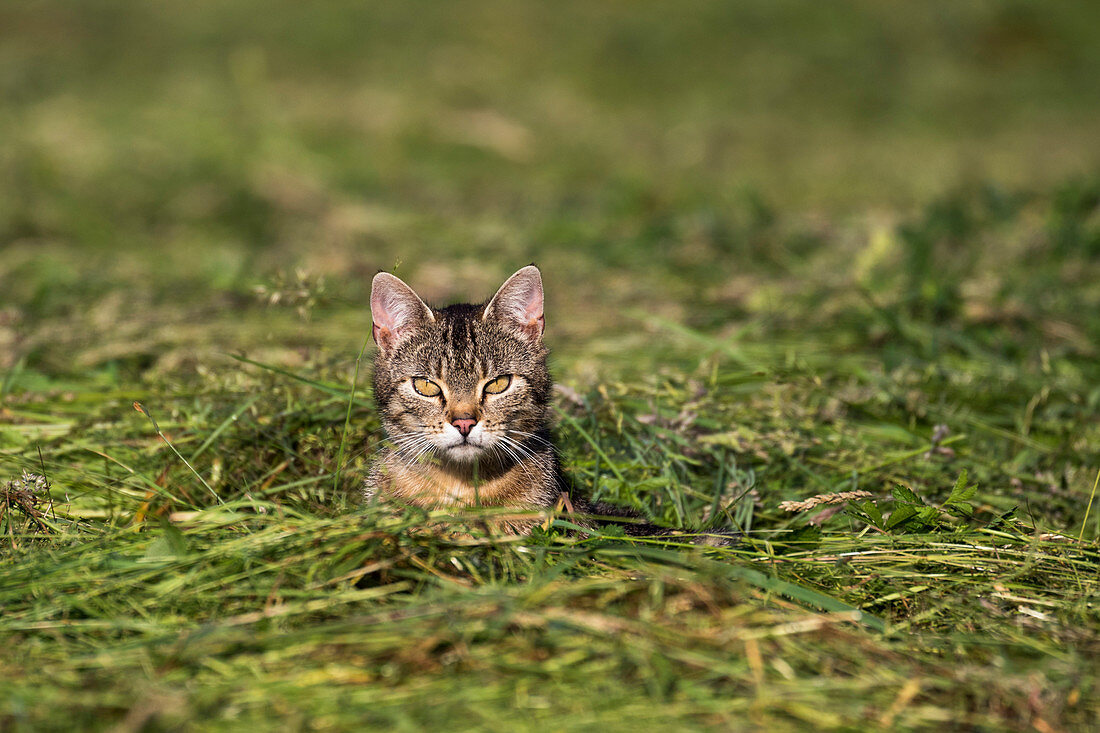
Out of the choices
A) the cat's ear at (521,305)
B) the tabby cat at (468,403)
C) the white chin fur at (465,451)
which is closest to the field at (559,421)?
the tabby cat at (468,403)

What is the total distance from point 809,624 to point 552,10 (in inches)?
602

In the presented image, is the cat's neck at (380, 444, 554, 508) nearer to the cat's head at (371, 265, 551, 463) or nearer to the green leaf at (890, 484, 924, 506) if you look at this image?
the cat's head at (371, 265, 551, 463)

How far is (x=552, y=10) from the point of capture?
1614 centimetres

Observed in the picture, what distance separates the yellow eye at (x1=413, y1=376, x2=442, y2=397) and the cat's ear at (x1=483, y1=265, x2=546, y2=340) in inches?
14.4

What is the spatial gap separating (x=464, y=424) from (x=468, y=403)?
0.47 feet

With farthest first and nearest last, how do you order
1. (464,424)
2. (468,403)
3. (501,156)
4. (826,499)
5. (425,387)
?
(501,156)
(425,387)
(468,403)
(464,424)
(826,499)

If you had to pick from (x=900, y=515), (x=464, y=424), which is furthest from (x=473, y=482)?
(x=900, y=515)

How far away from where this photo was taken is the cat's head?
135 inches

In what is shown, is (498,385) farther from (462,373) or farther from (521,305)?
A: (521,305)

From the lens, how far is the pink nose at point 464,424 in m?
3.36

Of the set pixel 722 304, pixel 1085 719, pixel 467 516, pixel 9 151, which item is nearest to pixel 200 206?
pixel 9 151

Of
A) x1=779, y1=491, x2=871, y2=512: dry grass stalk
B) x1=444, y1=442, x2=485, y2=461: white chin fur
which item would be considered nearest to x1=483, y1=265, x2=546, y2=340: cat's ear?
x1=444, y1=442, x2=485, y2=461: white chin fur

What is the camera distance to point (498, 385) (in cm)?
363

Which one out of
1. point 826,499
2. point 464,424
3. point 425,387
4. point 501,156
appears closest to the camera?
point 826,499
